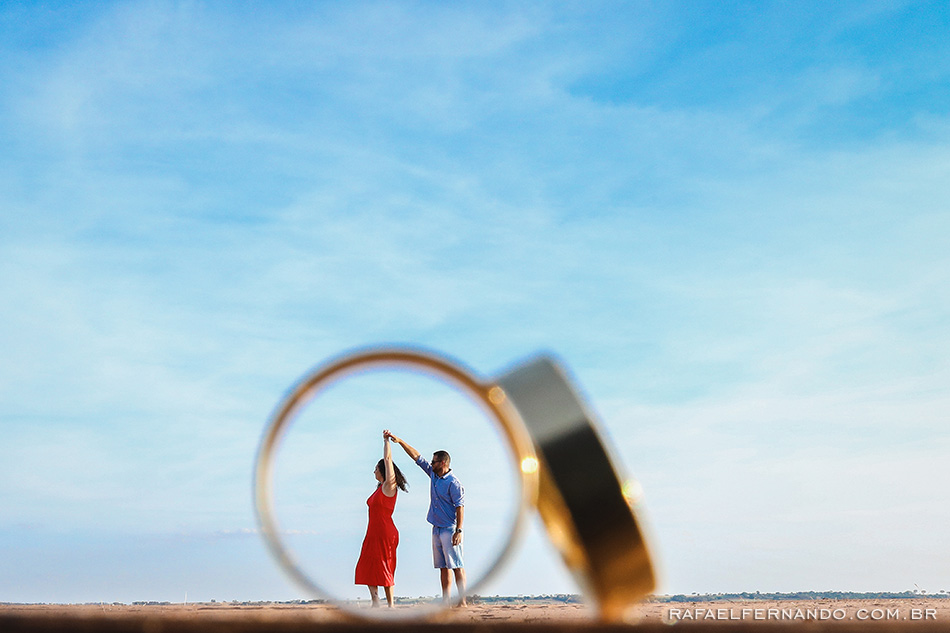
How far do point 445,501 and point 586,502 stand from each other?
29.9 ft

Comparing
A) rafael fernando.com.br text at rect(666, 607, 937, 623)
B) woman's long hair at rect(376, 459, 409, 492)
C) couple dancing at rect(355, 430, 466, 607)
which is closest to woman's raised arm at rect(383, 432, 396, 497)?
woman's long hair at rect(376, 459, 409, 492)

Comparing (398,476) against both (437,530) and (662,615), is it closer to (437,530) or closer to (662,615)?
(437,530)

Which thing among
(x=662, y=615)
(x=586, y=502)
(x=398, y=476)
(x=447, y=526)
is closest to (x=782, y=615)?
(x=662, y=615)

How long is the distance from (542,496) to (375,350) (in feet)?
3.47

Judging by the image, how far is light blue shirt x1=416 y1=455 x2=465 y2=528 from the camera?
12.0 meters

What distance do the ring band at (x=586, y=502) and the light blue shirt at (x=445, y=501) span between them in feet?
25.9

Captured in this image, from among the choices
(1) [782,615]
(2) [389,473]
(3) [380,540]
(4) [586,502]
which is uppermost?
(2) [389,473]

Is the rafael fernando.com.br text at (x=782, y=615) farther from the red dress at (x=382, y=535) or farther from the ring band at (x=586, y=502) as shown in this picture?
the ring band at (x=586, y=502)

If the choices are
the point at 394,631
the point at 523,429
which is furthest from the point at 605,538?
the point at 394,631

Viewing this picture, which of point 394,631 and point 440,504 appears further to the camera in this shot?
point 440,504

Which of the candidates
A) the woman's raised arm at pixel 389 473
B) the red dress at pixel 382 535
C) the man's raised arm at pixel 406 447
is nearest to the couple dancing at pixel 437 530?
the red dress at pixel 382 535

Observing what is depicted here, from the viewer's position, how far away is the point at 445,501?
41.5 feet

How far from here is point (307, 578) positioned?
4.05 meters

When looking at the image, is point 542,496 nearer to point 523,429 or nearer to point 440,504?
point 523,429
